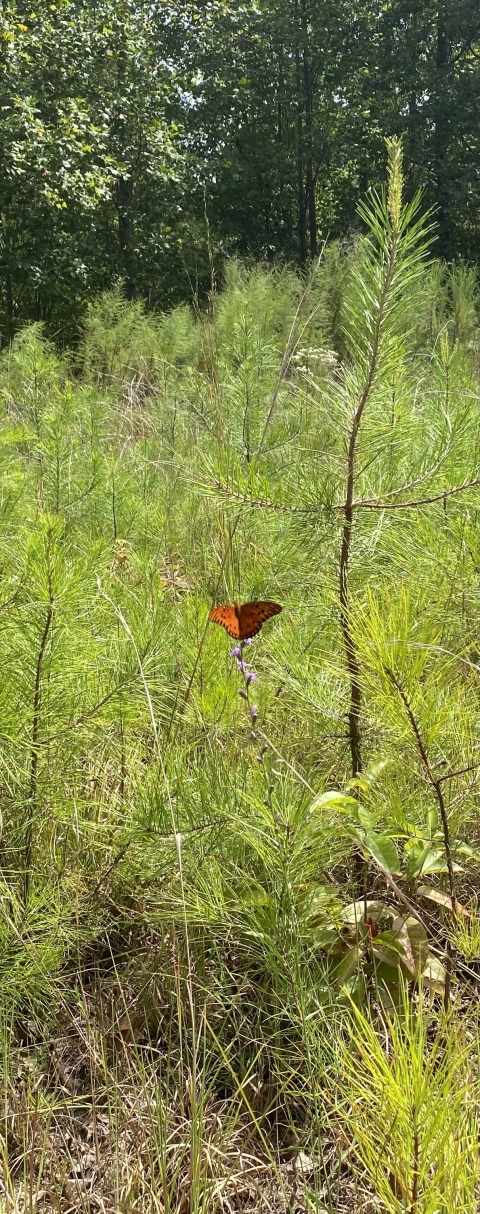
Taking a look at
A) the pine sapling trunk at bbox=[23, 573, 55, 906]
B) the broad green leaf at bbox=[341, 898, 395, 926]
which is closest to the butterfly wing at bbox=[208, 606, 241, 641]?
the pine sapling trunk at bbox=[23, 573, 55, 906]

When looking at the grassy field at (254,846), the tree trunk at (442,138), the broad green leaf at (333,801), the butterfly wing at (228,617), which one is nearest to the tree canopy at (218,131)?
the tree trunk at (442,138)

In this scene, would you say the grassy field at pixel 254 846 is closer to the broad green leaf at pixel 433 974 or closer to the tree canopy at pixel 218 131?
the broad green leaf at pixel 433 974

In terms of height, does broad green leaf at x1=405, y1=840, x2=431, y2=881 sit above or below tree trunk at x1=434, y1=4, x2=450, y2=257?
below

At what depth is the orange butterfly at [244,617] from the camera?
41.3 inches

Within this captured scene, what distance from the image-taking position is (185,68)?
39.5 feet

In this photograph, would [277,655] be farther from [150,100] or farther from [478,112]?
[478,112]

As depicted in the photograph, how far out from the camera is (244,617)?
1074 mm

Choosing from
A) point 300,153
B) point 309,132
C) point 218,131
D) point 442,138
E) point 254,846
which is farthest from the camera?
point 218,131

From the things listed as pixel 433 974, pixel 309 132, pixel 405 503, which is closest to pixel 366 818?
pixel 433 974

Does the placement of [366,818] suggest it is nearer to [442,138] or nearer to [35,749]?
[35,749]

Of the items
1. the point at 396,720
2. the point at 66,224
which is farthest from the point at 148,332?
the point at 396,720

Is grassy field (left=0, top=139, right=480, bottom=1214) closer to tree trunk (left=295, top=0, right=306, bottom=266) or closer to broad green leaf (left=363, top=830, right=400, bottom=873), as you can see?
broad green leaf (left=363, top=830, right=400, bottom=873)

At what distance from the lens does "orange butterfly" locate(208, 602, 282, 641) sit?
41.3 inches

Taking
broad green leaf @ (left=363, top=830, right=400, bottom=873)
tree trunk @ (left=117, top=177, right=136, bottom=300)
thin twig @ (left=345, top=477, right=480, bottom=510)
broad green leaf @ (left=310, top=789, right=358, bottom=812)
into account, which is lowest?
broad green leaf @ (left=363, top=830, right=400, bottom=873)
